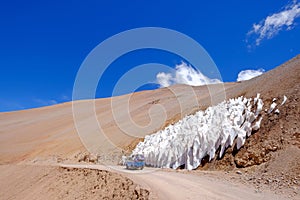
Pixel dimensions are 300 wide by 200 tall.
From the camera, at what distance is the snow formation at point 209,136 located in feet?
48.3

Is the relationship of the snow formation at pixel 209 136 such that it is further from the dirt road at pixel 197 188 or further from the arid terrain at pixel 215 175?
the dirt road at pixel 197 188

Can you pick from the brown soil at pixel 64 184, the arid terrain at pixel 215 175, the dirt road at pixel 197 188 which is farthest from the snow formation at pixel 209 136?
the brown soil at pixel 64 184

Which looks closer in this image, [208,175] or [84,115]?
[208,175]

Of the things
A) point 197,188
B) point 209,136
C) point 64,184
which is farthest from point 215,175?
point 64,184

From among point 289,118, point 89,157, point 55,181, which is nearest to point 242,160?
point 289,118

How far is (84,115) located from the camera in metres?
54.0

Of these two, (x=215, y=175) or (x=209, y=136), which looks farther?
(x=209, y=136)

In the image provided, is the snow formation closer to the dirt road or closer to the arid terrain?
the arid terrain

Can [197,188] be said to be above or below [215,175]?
below

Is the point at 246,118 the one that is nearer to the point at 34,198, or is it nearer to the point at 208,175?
the point at 208,175

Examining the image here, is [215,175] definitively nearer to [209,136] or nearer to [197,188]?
[197,188]

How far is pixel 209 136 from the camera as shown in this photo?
1544 cm

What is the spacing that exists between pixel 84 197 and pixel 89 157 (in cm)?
926

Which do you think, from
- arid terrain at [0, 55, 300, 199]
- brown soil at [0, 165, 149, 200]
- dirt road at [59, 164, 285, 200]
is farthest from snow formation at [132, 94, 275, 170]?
brown soil at [0, 165, 149, 200]
